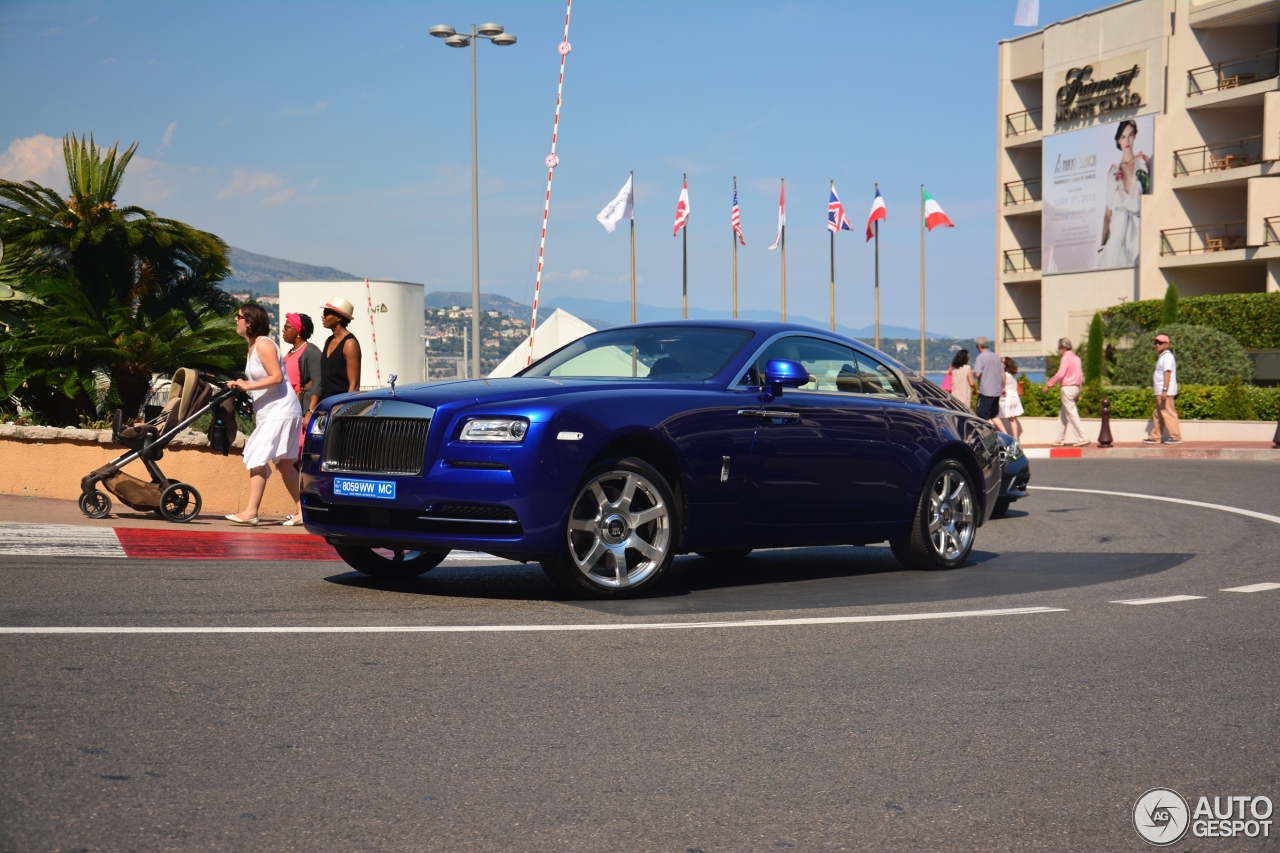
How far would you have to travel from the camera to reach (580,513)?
7172 mm

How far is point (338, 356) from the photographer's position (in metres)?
11.0

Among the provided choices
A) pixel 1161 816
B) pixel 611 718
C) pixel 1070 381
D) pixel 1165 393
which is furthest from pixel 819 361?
pixel 1165 393

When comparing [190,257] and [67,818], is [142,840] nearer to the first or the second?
[67,818]

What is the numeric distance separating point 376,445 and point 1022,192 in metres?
55.4

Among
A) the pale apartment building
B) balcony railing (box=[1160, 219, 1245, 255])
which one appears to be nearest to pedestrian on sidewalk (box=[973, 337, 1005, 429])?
the pale apartment building

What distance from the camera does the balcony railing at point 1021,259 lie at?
58.9 metres

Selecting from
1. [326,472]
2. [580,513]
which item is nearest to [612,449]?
[580,513]

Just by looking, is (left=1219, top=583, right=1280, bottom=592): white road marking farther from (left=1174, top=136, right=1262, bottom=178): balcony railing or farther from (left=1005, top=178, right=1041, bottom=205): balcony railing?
(left=1005, top=178, right=1041, bottom=205): balcony railing

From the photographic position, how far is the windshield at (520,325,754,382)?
8.20m

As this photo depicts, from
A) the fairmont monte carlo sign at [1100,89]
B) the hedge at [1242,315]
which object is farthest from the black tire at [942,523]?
the fairmont monte carlo sign at [1100,89]

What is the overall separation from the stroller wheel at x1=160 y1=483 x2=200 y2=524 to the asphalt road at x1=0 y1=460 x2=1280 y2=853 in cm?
293

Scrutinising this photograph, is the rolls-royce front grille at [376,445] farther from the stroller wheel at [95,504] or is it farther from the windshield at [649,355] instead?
the stroller wheel at [95,504]

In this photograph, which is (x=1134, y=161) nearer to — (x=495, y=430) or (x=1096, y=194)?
(x=1096, y=194)

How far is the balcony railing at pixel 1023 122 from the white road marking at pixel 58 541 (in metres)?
54.0
